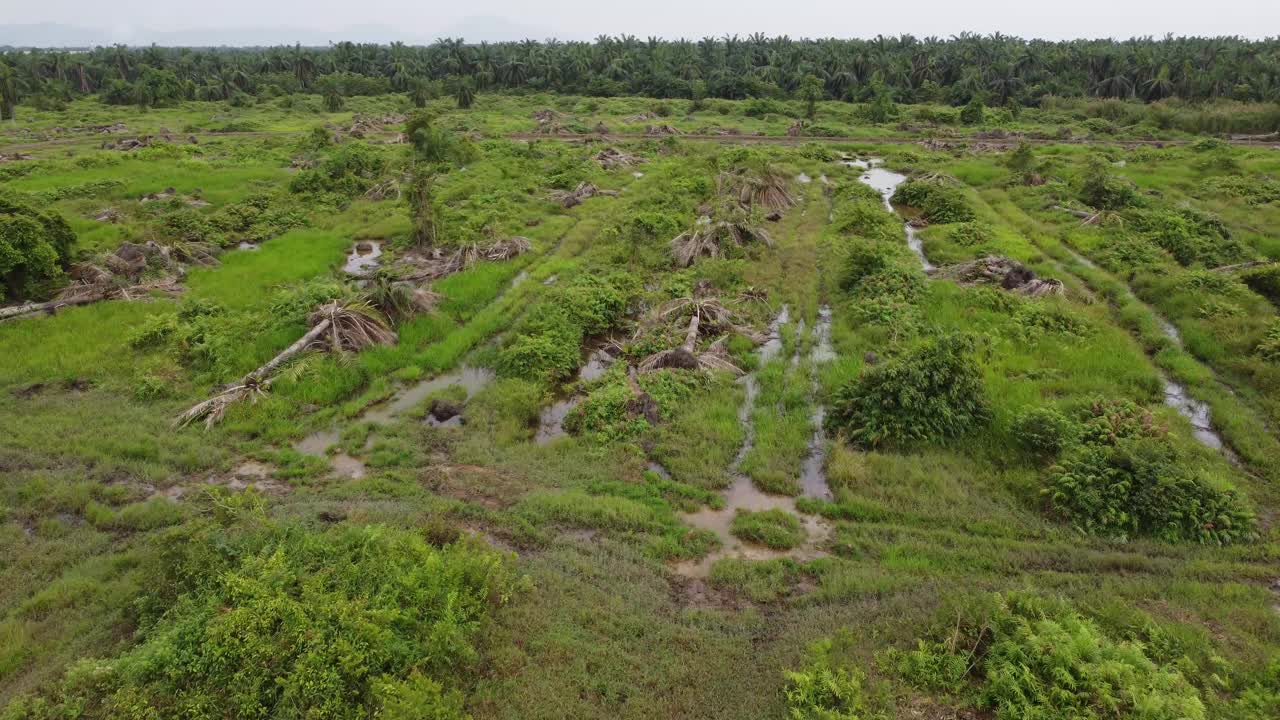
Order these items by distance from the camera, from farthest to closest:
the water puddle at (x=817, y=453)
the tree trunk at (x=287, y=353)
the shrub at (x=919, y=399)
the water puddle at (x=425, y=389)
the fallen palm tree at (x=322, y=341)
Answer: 1. the tree trunk at (x=287, y=353)
2. the water puddle at (x=425, y=389)
3. the fallen palm tree at (x=322, y=341)
4. the shrub at (x=919, y=399)
5. the water puddle at (x=817, y=453)

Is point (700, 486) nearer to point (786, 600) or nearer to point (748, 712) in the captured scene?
point (786, 600)

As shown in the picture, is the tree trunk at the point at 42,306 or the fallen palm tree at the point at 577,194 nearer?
the tree trunk at the point at 42,306

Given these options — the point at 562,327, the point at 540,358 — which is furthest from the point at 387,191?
the point at 540,358

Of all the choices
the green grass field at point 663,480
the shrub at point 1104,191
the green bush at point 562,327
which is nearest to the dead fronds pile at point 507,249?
the green grass field at point 663,480

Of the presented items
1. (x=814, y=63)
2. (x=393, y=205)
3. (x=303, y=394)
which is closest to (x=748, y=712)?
(x=303, y=394)

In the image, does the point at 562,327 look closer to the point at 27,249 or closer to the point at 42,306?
the point at 42,306

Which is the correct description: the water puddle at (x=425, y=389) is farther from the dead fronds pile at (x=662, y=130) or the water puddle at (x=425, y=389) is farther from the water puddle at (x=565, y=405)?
the dead fronds pile at (x=662, y=130)
